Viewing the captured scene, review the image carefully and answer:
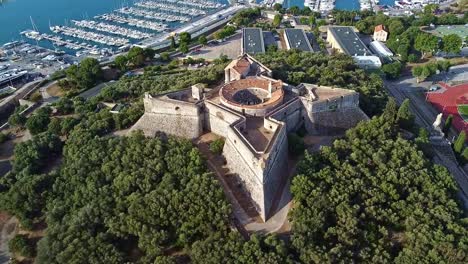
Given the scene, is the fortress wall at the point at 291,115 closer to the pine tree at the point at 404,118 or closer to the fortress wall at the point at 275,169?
the fortress wall at the point at 275,169

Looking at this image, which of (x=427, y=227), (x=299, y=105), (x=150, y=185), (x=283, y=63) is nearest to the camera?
(x=427, y=227)

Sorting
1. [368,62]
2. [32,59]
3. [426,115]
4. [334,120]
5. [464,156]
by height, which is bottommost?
[426,115]

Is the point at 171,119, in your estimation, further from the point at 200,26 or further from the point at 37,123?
the point at 200,26

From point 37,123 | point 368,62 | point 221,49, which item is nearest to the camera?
point 37,123

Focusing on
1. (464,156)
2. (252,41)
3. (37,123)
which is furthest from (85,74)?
(464,156)

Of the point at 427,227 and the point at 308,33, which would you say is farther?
the point at 308,33

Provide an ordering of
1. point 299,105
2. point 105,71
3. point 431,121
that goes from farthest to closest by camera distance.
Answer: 1. point 105,71
2. point 431,121
3. point 299,105

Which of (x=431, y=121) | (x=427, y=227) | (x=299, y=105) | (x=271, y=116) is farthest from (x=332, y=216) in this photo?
(x=431, y=121)

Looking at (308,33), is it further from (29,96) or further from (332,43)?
(29,96)
